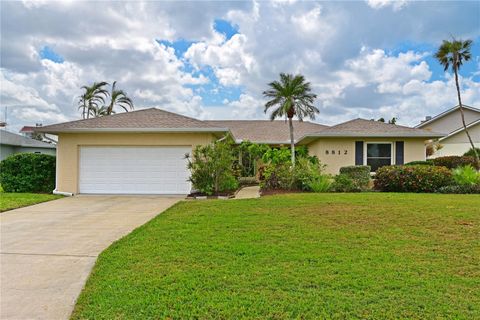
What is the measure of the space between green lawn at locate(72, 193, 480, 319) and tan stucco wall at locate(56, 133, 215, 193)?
6.68 metres

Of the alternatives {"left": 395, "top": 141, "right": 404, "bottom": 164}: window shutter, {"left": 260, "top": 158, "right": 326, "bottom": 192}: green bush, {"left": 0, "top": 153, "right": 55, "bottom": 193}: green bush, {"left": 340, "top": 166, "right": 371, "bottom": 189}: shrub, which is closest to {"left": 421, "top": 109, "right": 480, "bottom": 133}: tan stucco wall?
{"left": 395, "top": 141, "right": 404, "bottom": 164}: window shutter

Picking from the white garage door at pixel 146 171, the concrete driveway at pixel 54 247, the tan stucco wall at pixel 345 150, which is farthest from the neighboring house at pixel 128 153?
the tan stucco wall at pixel 345 150

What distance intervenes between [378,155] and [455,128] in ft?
65.2

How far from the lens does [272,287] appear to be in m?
3.97

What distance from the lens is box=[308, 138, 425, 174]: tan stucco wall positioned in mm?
17234

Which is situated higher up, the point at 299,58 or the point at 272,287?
the point at 299,58

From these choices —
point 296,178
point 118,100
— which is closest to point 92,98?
point 118,100

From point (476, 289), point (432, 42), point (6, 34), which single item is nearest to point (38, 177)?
point (6, 34)

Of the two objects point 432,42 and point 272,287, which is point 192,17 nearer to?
point 272,287

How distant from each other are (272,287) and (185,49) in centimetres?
1510

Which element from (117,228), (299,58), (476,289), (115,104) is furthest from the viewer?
(115,104)

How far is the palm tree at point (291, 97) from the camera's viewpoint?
680 inches

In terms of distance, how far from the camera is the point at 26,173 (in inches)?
581

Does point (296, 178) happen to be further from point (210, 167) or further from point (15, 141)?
point (15, 141)
